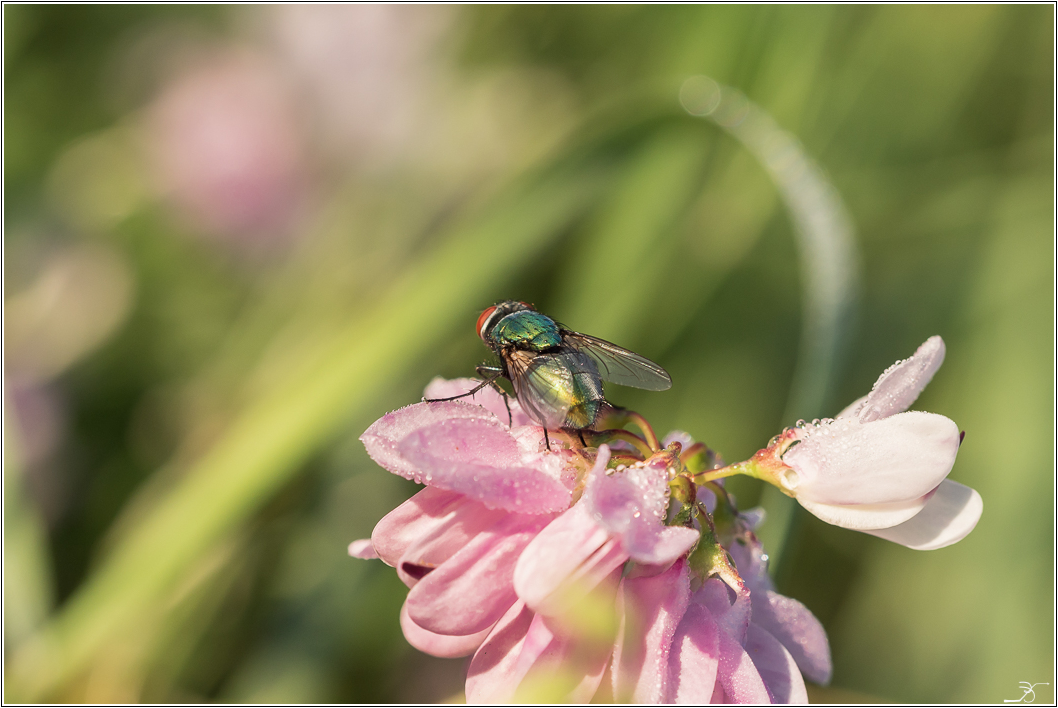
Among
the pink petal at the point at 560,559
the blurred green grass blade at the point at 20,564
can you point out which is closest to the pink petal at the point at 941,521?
the pink petal at the point at 560,559

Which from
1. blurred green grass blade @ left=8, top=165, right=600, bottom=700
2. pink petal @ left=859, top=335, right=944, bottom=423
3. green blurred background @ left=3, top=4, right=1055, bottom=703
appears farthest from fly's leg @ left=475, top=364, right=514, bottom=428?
blurred green grass blade @ left=8, top=165, right=600, bottom=700

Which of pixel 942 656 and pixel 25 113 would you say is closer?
pixel 942 656

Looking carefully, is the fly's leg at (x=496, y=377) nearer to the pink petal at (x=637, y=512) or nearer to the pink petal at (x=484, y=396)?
the pink petal at (x=484, y=396)

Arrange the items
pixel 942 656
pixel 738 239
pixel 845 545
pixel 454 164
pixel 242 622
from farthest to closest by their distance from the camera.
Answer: pixel 454 164 → pixel 738 239 → pixel 845 545 → pixel 942 656 → pixel 242 622

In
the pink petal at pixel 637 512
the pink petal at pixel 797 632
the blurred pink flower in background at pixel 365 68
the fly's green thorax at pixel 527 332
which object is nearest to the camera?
the pink petal at pixel 637 512

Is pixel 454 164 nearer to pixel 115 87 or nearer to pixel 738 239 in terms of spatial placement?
pixel 738 239

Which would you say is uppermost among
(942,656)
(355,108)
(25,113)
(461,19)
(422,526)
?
(461,19)

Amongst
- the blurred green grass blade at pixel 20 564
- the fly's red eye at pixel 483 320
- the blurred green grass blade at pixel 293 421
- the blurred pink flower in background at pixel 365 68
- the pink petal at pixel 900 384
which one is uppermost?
the blurred pink flower in background at pixel 365 68

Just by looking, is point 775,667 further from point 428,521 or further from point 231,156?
point 231,156

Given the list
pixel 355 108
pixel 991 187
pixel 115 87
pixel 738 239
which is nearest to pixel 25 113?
pixel 115 87
